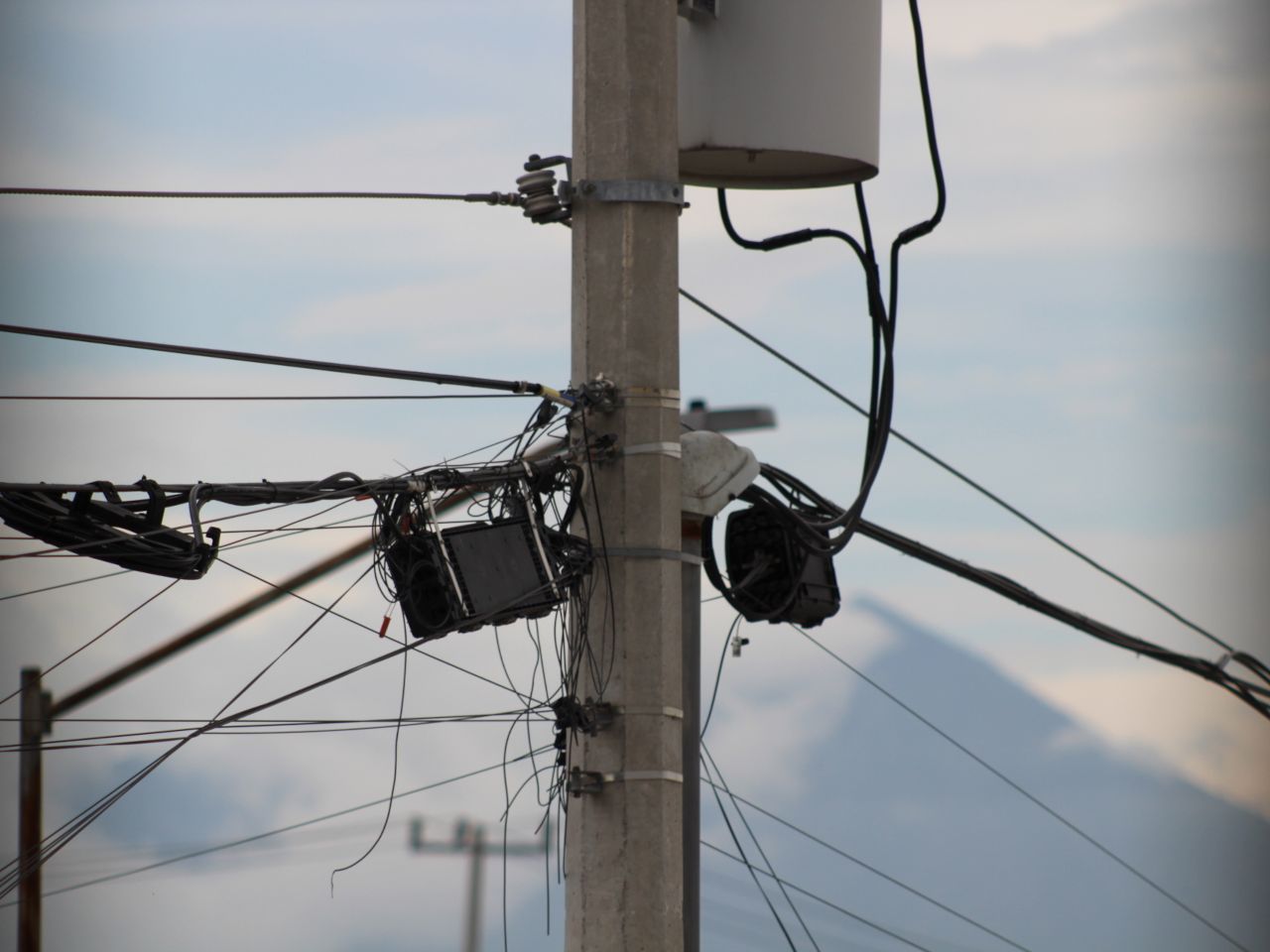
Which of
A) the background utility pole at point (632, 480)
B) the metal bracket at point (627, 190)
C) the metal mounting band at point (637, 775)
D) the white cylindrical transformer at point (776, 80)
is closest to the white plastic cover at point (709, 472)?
the background utility pole at point (632, 480)

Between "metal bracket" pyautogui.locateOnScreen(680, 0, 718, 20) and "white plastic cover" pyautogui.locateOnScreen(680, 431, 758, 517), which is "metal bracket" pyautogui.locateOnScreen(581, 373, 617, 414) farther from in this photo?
"metal bracket" pyautogui.locateOnScreen(680, 0, 718, 20)

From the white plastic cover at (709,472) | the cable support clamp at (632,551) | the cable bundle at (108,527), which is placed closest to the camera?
the cable bundle at (108,527)

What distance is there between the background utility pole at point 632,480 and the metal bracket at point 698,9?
80cm

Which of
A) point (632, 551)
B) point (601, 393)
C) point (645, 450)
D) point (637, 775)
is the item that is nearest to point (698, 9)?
point (601, 393)

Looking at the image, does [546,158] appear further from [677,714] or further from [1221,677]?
[1221,677]

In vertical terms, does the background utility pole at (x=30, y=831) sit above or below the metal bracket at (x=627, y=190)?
below

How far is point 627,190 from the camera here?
7414 millimetres

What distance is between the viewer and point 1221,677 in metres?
12.2

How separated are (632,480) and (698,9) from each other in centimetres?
226

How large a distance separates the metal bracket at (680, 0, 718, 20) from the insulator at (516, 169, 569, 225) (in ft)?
4.03

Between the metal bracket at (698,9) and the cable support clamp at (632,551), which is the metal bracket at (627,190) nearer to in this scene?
the metal bracket at (698,9)

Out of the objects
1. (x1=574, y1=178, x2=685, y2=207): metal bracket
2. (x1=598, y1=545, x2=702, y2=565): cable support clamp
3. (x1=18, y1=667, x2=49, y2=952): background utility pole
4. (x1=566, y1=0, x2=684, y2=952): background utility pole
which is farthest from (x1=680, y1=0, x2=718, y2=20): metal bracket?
(x1=18, y1=667, x2=49, y2=952): background utility pole

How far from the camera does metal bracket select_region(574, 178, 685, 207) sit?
7.41 metres

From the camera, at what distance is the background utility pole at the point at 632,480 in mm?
7266
